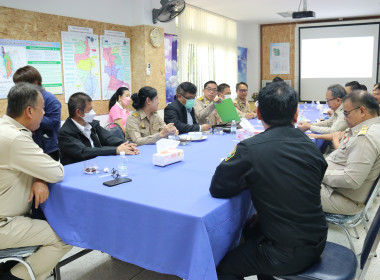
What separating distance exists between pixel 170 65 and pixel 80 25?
82.9 inches

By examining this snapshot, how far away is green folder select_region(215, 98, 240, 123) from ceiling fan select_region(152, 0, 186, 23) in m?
1.93

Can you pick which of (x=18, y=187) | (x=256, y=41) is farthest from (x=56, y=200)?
(x=256, y=41)

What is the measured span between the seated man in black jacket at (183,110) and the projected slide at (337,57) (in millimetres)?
6586

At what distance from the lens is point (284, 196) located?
57.9 inches

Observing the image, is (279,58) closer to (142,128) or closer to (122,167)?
(142,128)

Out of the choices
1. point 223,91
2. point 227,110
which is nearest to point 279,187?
point 227,110

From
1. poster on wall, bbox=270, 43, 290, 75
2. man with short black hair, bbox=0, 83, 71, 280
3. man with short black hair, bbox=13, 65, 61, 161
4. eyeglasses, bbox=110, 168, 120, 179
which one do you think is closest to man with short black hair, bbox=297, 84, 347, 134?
eyeglasses, bbox=110, 168, 120, 179

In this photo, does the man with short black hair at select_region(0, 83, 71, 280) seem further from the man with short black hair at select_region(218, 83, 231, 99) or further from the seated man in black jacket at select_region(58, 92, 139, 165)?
the man with short black hair at select_region(218, 83, 231, 99)

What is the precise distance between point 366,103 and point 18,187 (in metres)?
2.25

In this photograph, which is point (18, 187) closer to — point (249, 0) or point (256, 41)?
point (249, 0)

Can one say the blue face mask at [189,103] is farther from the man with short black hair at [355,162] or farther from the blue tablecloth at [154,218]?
the blue tablecloth at [154,218]

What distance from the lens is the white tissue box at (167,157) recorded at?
2285 millimetres

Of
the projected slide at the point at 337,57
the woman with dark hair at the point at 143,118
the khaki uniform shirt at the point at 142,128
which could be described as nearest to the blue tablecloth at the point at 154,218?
the khaki uniform shirt at the point at 142,128

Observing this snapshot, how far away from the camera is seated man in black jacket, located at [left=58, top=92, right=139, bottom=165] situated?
2.61 metres
